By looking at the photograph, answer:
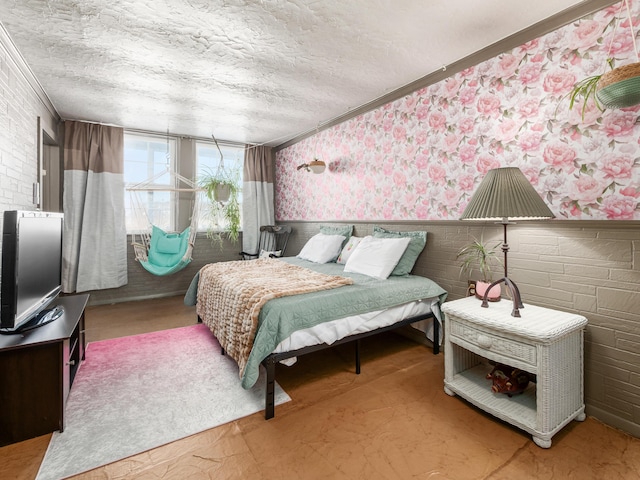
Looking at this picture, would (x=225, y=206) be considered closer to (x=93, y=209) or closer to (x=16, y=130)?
(x=93, y=209)

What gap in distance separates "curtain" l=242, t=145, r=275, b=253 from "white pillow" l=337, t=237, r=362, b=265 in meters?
2.14

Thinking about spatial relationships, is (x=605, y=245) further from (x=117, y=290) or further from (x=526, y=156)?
(x=117, y=290)

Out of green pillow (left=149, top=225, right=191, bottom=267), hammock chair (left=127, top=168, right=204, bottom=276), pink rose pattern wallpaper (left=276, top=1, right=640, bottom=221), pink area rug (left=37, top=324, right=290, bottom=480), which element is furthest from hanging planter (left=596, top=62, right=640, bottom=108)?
green pillow (left=149, top=225, right=191, bottom=267)

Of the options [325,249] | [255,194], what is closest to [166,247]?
[255,194]

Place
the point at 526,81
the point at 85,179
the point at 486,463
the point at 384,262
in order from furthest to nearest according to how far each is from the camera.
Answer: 1. the point at 85,179
2. the point at 384,262
3. the point at 526,81
4. the point at 486,463

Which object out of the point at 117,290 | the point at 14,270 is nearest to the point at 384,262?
the point at 14,270

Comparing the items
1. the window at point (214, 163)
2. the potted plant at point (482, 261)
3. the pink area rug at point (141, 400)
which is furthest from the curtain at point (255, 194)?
the potted plant at point (482, 261)

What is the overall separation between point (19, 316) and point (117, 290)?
2.85 meters

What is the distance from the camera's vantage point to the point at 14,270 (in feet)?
5.06

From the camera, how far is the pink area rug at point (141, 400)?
154cm

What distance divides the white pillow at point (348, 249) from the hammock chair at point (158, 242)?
2059 millimetres

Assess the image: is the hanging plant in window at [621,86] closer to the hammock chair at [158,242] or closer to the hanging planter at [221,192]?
the hanging planter at [221,192]

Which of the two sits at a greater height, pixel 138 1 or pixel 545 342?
pixel 138 1

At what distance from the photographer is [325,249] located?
11.6 feet
